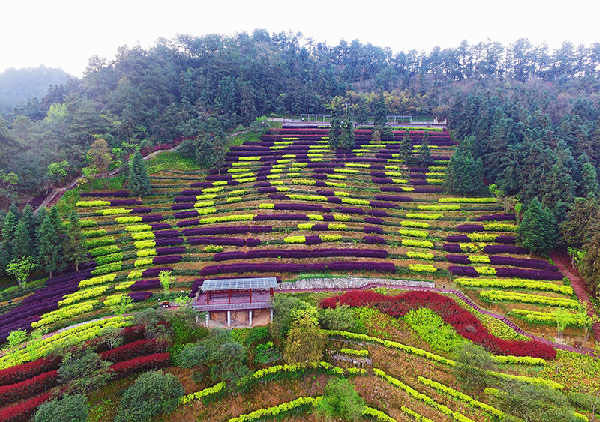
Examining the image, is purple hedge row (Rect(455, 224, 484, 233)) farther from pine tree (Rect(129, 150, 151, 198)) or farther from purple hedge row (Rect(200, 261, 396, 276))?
pine tree (Rect(129, 150, 151, 198))

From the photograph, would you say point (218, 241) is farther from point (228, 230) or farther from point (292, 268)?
point (292, 268)

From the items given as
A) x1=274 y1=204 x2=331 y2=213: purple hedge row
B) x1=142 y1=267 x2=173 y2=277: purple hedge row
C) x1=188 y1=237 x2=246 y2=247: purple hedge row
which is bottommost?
x1=142 y1=267 x2=173 y2=277: purple hedge row

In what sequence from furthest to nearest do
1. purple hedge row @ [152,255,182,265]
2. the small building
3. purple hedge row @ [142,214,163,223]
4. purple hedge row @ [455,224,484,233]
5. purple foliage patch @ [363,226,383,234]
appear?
purple hedge row @ [142,214,163,223], purple hedge row @ [455,224,484,233], purple foliage patch @ [363,226,383,234], purple hedge row @ [152,255,182,265], the small building

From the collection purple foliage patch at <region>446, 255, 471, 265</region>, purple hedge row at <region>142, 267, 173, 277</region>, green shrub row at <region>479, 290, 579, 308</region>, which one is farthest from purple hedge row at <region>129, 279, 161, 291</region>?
green shrub row at <region>479, 290, 579, 308</region>

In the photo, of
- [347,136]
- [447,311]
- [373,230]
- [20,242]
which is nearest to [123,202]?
[20,242]

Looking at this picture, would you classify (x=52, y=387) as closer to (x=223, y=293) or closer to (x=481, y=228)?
(x=223, y=293)

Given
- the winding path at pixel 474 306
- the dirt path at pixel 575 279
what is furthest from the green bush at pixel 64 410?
the dirt path at pixel 575 279
